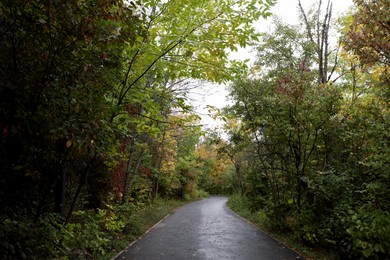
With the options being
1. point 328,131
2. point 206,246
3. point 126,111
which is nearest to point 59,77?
point 126,111

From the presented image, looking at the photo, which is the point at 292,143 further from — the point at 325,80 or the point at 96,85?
the point at 96,85

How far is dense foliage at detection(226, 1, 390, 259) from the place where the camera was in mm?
5840

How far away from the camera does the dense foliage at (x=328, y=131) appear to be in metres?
5.84

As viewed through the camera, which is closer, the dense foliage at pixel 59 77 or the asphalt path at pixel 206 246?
the dense foliage at pixel 59 77

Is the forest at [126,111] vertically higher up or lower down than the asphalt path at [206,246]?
higher up

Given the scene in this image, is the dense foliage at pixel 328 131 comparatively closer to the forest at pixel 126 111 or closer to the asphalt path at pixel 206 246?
the forest at pixel 126 111

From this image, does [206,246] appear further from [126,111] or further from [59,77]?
[59,77]

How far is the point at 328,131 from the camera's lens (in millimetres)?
9188

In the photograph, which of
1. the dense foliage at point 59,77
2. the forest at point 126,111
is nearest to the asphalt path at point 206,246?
the forest at point 126,111

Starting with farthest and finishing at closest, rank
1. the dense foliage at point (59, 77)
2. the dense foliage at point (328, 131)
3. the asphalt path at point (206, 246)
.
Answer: the asphalt path at point (206, 246) → the dense foliage at point (328, 131) → the dense foliage at point (59, 77)

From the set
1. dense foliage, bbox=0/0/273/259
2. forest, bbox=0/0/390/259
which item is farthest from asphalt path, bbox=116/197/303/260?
dense foliage, bbox=0/0/273/259

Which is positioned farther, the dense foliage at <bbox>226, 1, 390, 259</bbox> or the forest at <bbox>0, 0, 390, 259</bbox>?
the dense foliage at <bbox>226, 1, 390, 259</bbox>

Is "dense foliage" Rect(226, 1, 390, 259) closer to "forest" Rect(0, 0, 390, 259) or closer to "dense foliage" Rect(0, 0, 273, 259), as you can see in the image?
"forest" Rect(0, 0, 390, 259)

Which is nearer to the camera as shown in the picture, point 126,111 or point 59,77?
point 59,77
